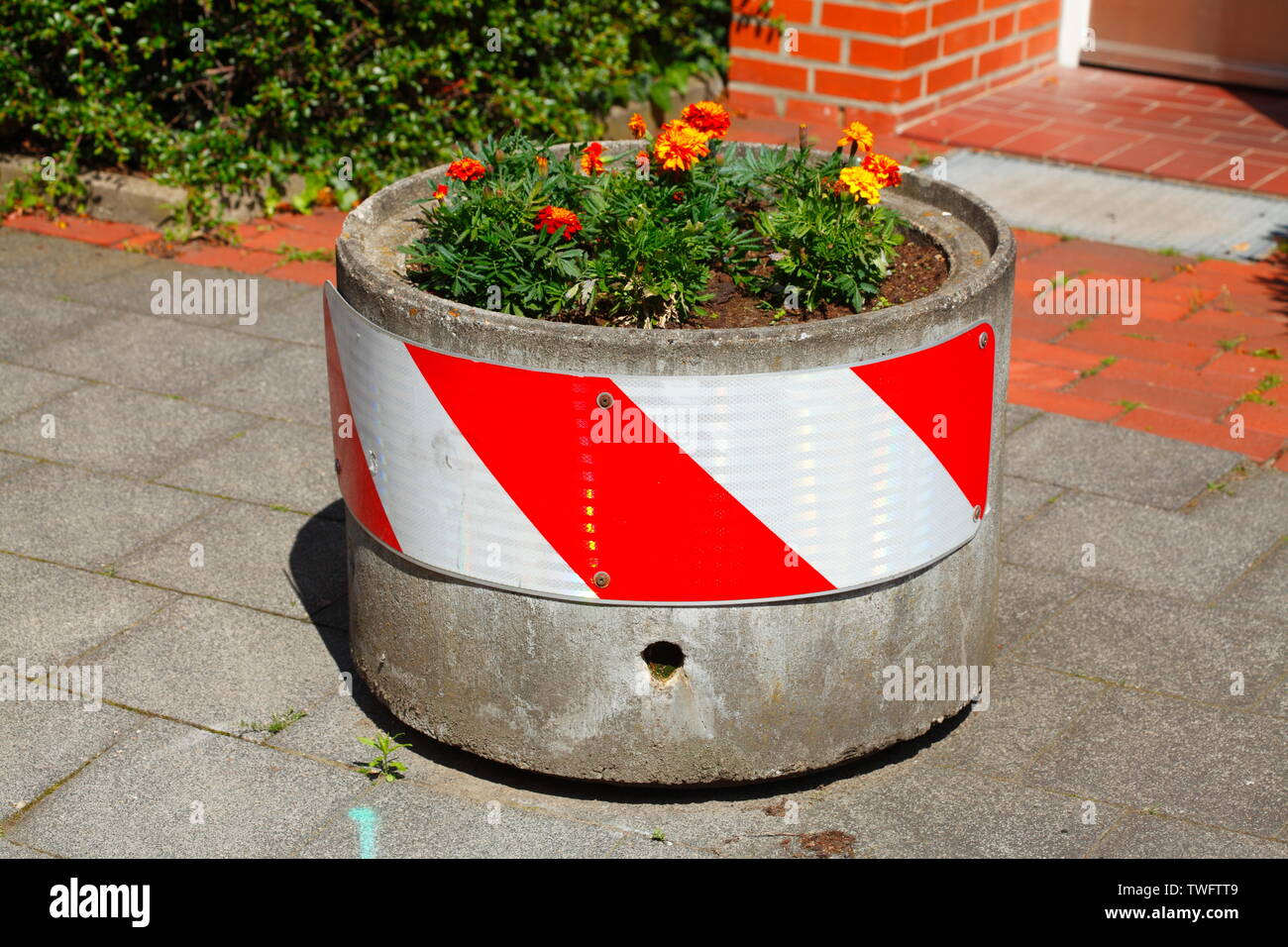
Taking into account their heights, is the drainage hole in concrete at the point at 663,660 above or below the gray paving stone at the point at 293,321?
above

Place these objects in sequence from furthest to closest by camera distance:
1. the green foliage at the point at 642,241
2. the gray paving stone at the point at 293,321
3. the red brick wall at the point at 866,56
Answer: the red brick wall at the point at 866,56 → the gray paving stone at the point at 293,321 → the green foliage at the point at 642,241

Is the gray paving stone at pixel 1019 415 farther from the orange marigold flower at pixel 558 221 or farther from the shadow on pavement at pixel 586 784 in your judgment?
the orange marigold flower at pixel 558 221

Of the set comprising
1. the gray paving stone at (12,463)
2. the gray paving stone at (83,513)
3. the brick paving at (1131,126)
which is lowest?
the gray paving stone at (83,513)

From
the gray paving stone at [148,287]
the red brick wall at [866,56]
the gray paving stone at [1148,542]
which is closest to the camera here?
the gray paving stone at [1148,542]

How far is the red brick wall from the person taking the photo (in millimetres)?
8594

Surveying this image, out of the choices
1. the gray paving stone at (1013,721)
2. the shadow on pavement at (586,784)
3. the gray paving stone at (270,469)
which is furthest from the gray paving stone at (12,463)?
the gray paving stone at (1013,721)

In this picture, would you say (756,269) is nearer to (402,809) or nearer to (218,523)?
(402,809)

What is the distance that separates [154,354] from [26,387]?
1.67ft

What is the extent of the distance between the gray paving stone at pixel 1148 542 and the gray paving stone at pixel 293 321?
2892 millimetres

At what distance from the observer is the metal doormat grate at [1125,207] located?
7.29 m

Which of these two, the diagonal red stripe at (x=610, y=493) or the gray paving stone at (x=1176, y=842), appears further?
the gray paving stone at (x=1176, y=842)

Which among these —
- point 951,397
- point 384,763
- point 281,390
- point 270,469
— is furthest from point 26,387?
point 951,397

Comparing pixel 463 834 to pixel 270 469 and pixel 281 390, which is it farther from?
pixel 281 390

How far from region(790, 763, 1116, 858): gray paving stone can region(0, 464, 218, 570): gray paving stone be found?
2313 mm
